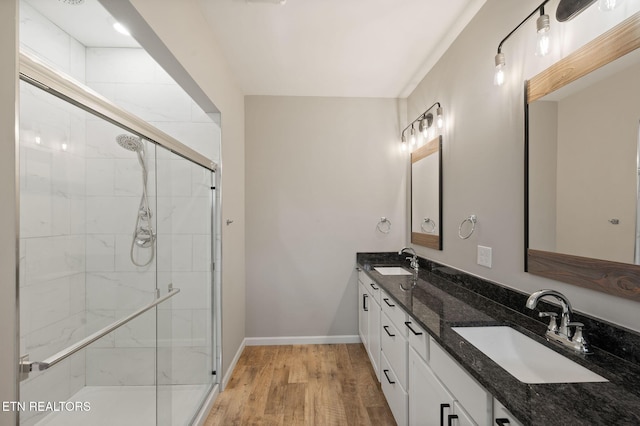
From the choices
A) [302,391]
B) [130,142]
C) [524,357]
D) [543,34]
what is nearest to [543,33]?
[543,34]

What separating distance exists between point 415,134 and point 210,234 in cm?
218

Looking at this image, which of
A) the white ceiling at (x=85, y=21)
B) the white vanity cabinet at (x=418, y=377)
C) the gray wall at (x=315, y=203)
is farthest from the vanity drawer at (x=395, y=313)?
the white ceiling at (x=85, y=21)

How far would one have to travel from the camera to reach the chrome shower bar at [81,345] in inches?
31.4

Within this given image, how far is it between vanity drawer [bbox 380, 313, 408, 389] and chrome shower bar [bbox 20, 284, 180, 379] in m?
1.42

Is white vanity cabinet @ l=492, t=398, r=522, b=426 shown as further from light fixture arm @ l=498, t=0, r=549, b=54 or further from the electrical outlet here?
light fixture arm @ l=498, t=0, r=549, b=54

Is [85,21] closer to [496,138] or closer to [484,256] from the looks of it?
[496,138]

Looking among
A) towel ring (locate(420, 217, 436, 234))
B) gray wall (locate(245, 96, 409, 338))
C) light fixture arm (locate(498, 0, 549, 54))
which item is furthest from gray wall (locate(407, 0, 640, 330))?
gray wall (locate(245, 96, 409, 338))

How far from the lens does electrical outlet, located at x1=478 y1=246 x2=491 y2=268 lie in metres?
1.90

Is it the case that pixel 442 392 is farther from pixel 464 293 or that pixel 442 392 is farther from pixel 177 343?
pixel 177 343

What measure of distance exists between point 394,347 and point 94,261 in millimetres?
1732

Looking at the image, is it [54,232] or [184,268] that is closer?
[54,232]

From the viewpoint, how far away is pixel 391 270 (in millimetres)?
3076

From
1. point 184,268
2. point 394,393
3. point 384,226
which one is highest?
point 384,226

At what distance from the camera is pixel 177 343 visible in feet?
6.57
